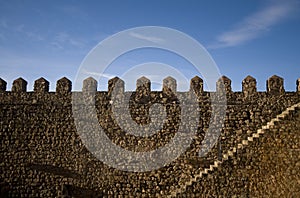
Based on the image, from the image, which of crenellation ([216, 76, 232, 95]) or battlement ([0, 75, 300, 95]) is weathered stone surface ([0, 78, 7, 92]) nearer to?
battlement ([0, 75, 300, 95])

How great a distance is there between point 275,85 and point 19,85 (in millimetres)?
7946

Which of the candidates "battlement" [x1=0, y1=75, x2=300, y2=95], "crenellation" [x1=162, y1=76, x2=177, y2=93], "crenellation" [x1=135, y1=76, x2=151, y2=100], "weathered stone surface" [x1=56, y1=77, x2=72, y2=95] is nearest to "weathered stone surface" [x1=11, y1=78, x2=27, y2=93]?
"battlement" [x1=0, y1=75, x2=300, y2=95]

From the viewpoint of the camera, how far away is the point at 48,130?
13492 mm

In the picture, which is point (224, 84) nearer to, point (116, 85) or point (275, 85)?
point (275, 85)

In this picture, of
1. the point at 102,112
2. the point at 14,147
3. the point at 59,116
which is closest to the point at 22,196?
the point at 14,147

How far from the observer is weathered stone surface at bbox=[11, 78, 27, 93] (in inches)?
543

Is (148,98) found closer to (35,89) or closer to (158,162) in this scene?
(158,162)

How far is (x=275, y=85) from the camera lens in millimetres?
13000

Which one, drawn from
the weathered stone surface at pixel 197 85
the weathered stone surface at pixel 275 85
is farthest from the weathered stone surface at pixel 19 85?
the weathered stone surface at pixel 275 85

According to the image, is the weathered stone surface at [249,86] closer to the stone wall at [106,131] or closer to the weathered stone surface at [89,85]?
the stone wall at [106,131]

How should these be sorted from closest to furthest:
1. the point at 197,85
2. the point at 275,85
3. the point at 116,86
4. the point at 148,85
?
the point at 275,85 < the point at 197,85 < the point at 148,85 < the point at 116,86

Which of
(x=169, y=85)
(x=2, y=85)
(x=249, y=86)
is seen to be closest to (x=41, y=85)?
(x=2, y=85)

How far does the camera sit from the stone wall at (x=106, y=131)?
12945 millimetres

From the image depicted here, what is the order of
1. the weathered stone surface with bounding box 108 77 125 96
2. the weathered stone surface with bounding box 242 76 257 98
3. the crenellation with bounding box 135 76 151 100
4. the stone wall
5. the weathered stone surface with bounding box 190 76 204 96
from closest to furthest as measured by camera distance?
the stone wall, the weathered stone surface with bounding box 242 76 257 98, the weathered stone surface with bounding box 190 76 204 96, the crenellation with bounding box 135 76 151 100, the weathered stone surface with bounding box 108 77 125 96
